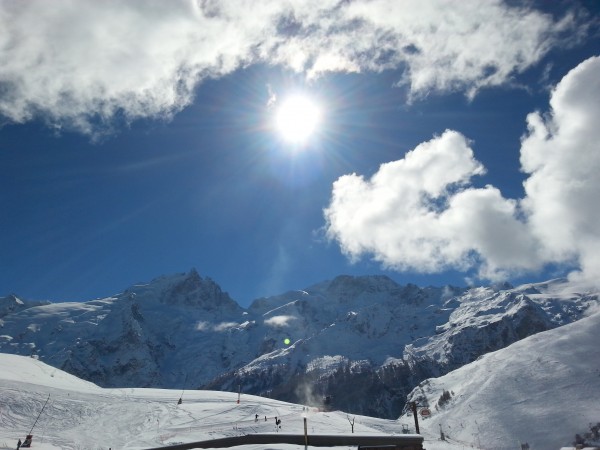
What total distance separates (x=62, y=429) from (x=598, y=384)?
252 ft

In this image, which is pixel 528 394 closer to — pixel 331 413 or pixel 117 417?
pixel 331 413

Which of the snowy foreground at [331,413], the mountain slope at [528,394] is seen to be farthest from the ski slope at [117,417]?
the mountain slope at [528,394]

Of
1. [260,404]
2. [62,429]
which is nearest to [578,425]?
[260,404]

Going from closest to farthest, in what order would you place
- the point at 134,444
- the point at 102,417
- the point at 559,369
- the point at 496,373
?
the point at 134,444 → the point at 102,417 → the point at 559,369 → the point at 496,373

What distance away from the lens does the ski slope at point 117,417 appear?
4528cm

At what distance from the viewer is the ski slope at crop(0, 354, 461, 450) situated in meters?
45.3

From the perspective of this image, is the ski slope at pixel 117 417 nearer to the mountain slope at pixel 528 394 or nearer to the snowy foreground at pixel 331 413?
the snowy foreground at pixel 331 413

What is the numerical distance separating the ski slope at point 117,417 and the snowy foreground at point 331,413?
4.3 inches

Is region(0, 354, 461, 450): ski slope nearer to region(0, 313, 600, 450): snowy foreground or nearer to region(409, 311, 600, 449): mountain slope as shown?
region(0, 313, 600, 450): snowy foreground

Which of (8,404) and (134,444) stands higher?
(8,404)

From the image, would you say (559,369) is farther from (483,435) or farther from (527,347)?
(483,435)

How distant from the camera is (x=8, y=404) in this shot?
4947 cm

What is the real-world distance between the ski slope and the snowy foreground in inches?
4.3

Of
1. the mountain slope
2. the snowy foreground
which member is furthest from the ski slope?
the mountain slope
